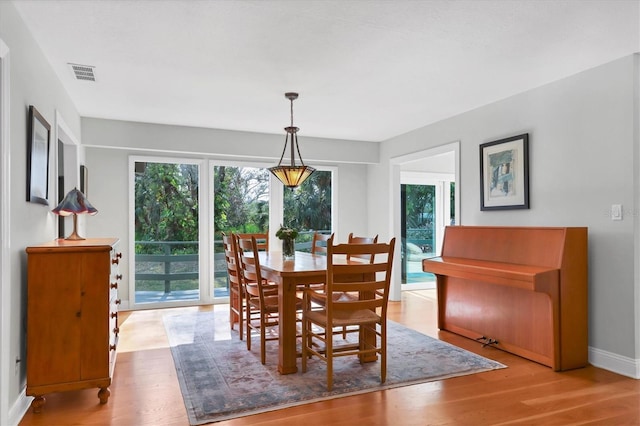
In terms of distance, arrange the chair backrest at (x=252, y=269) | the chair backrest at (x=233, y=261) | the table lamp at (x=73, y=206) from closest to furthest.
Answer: the table lamp at (x=73, y=206) < the chair backrest at (x=252, y=269) < the chair backrest at (x=233, y=261)

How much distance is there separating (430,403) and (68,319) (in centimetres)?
233

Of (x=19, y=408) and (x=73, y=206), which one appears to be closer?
(x=19, y=408)

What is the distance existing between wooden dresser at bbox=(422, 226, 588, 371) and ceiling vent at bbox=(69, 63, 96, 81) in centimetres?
356

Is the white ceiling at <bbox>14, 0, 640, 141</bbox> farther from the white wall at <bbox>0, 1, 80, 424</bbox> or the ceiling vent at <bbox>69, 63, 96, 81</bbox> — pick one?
the white wall at <bbox>0, 1, 80, 424</bbox>

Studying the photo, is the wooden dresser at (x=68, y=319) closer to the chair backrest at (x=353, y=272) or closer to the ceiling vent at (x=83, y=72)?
the chair backrest at (x=353, y=272)

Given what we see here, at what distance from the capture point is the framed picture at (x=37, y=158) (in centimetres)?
281

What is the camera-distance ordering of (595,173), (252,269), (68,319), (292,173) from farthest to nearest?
(292,173)
(252,269)
(595,173)
(68,319)

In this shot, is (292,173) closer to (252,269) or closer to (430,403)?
(252,269)

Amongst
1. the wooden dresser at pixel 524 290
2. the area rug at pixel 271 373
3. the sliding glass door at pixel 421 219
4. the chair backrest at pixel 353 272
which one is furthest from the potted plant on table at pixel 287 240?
the sliding glass door at pixel 421 219

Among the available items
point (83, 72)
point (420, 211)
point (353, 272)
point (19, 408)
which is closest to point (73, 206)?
point (83, 72)

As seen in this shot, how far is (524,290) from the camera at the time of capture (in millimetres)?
3764

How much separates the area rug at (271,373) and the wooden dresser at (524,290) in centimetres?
40

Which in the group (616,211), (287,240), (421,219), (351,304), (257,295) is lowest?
(257,295)

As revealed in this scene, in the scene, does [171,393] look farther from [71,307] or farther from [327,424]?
[327,424]
